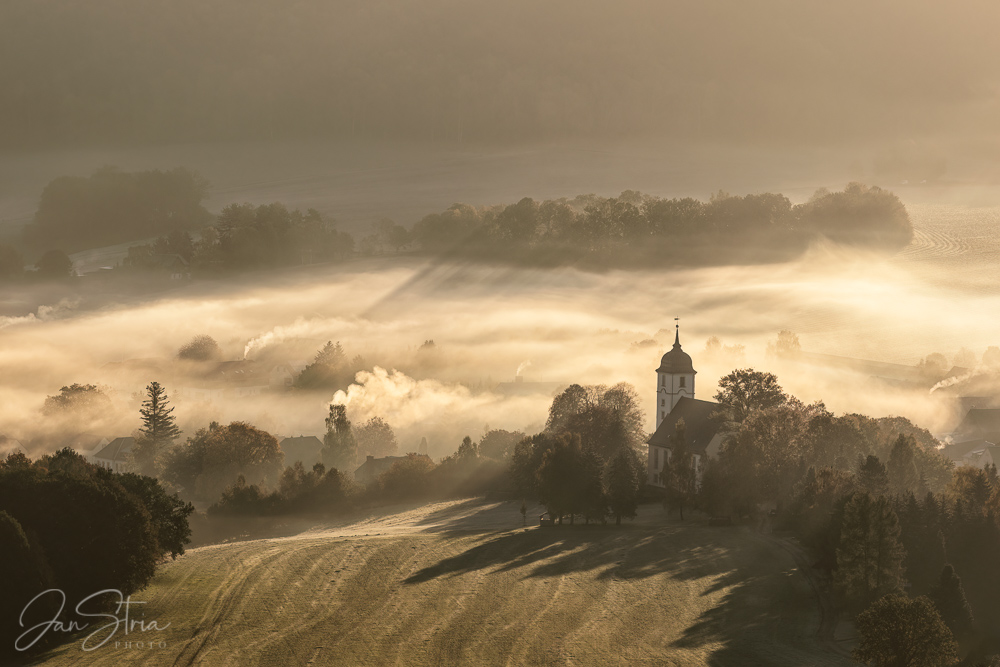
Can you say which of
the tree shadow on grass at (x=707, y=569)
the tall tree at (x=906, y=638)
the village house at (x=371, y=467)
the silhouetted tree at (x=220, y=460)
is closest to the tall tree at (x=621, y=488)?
the tree shadow on grass at (x=707, y=569)

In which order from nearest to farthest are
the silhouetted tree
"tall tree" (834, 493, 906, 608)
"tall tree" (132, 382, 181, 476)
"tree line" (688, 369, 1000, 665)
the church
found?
1. "tree line" (688, 369, 1000, 665)
2. "tall tree" (834, 493, 906, 608)
3. the church
4. the silhouetted tree
5. "tall tree" (132, 382, 181, 476)

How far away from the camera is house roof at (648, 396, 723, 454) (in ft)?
445

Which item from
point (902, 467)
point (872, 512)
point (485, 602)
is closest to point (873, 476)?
point (902, 467)

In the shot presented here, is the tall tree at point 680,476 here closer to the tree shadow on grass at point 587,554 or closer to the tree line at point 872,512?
the tree line at point 872,512

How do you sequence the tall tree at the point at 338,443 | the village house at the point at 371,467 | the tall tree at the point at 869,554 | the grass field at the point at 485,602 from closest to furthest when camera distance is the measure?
the grass field at the point at 485,602 → the tall tree at the point at 869,554 → the tall tree at the point at 338,443 → the village house at the point at 371,467

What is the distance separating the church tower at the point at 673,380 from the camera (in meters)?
157

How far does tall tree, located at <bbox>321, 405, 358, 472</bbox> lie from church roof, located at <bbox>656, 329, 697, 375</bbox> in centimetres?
5703

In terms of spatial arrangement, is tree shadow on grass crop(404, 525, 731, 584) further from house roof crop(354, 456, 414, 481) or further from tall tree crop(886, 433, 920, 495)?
house roof crop(354, 456, 414, 481)

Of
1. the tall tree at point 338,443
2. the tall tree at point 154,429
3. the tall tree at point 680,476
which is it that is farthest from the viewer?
the tall tree at point 154,429

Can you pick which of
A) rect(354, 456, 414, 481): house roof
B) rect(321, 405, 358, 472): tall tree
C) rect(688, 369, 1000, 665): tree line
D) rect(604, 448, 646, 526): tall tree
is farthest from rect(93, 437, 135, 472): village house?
rect(688, 369, 1000, 665): tree line

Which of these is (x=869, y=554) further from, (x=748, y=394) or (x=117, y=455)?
(x=117, y=455)

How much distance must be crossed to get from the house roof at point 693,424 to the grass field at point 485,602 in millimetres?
32025

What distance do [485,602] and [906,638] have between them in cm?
3217

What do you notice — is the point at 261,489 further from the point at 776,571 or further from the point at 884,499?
the point at 884,499
